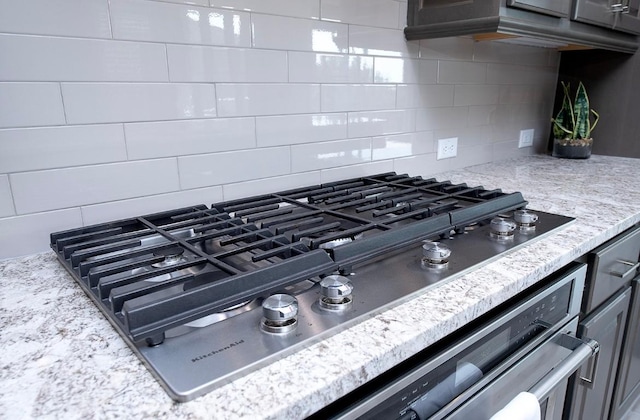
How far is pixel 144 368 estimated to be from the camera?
Result: 524 millimetres

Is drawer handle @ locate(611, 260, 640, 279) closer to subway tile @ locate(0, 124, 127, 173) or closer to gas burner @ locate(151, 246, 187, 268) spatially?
gas burner @ locate(151, 246, 187, 268)

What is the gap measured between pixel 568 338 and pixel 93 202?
3.60 feet

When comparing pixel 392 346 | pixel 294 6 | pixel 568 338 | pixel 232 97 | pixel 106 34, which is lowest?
pixel 568 338

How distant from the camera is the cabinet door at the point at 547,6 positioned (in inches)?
50.5

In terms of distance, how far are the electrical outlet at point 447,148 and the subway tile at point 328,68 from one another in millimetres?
455

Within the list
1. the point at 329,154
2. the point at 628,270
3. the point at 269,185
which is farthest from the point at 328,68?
the point at 628,270

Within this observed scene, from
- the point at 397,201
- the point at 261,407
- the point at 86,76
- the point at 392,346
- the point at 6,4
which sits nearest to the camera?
the point at 261,407

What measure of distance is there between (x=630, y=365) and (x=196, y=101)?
5.07ft

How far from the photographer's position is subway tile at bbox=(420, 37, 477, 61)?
5.16 ft

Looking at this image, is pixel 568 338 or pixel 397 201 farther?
pixel 397 201

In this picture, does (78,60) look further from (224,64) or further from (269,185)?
(269,185)

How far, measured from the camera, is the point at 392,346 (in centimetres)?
57

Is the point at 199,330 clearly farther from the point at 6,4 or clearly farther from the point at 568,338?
the point at 568,338

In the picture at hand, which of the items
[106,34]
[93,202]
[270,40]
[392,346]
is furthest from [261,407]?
[270,40]
